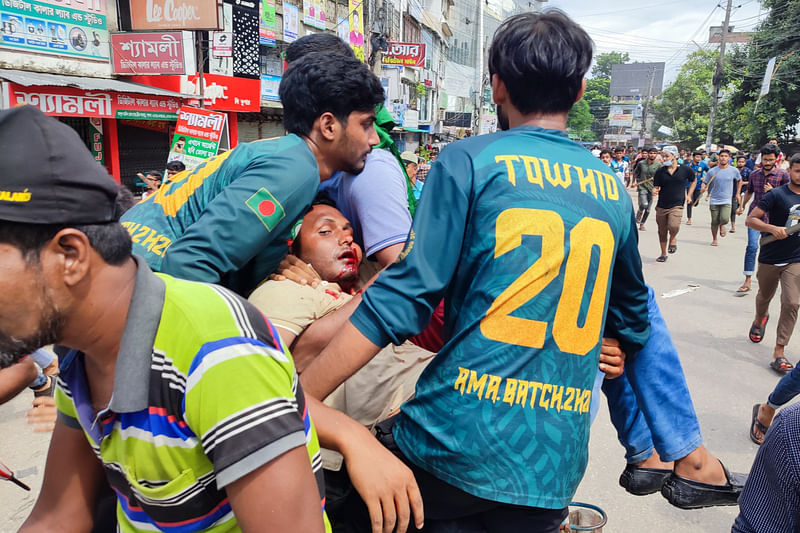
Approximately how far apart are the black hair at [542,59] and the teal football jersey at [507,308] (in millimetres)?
151

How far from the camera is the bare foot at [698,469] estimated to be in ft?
5.69

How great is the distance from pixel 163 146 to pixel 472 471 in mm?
14473

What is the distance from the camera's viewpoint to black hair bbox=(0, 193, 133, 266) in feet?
2.97

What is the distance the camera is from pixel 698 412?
438cm

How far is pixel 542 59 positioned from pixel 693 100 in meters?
58.2

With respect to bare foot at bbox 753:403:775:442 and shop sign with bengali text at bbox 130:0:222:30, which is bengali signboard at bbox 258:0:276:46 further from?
bare foot at bbox 753:403:775:442

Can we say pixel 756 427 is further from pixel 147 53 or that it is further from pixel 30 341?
pixel 147 53

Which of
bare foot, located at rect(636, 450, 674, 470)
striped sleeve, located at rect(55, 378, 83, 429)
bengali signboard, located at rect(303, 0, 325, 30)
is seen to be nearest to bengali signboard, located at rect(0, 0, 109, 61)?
bengali signboard, located at rect(303, 0, 325, 30)

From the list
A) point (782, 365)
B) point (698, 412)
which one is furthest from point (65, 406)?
point (782, 365)

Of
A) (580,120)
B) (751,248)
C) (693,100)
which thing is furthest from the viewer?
(580,120)

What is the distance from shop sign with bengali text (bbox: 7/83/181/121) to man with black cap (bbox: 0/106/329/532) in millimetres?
9642

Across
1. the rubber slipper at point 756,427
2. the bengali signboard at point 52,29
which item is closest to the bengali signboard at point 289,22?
the bengali signboard at point 52,29

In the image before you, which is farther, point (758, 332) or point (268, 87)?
point (268, 87)

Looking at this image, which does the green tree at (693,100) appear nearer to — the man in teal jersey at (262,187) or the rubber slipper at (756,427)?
the rubber slipper at (756,427)
